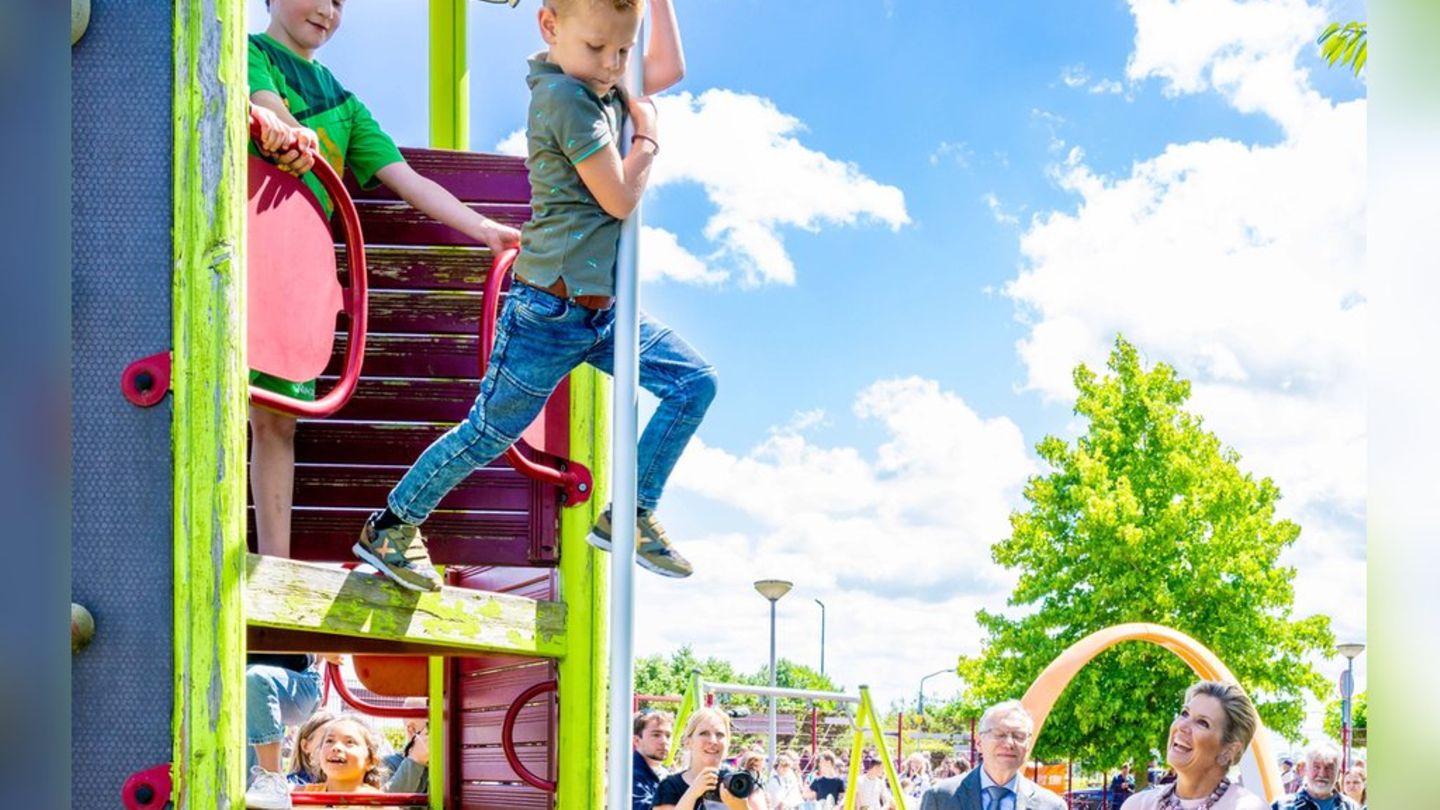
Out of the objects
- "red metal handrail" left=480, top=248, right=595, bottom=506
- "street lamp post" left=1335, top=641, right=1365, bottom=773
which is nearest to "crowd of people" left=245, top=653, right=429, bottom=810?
"red metal handrail" left=480, top=248, right=595, bottom=506

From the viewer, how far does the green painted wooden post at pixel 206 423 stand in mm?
2277

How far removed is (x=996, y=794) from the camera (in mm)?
5352

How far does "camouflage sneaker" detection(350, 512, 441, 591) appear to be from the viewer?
3273 millimetres

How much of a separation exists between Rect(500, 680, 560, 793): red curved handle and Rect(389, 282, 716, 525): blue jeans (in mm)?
970

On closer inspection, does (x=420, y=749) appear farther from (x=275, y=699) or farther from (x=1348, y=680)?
(x=1348, y=680)

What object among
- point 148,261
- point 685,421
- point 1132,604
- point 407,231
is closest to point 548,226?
point 685,421

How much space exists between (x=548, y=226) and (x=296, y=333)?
595mm

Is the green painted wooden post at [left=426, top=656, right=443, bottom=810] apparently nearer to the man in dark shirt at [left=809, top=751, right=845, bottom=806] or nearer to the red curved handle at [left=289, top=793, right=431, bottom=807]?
the red curved handle at [left=289, top=793, right=431, bottom=807]

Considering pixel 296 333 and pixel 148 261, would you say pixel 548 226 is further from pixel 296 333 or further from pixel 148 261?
pixel 148 261

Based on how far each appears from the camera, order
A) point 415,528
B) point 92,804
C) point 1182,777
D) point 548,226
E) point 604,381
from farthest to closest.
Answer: point 1182,777 < point 604,381 < point 415,528 < point 548,226 < point 92,804

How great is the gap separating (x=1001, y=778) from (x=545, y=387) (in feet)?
9.58

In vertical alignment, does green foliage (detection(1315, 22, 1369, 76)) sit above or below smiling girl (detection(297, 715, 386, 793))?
above

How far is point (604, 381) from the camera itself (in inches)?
163

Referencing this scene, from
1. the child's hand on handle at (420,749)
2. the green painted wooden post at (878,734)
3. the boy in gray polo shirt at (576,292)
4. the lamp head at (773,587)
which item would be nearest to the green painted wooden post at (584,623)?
the boy in gray polo shirt at (576,292)
